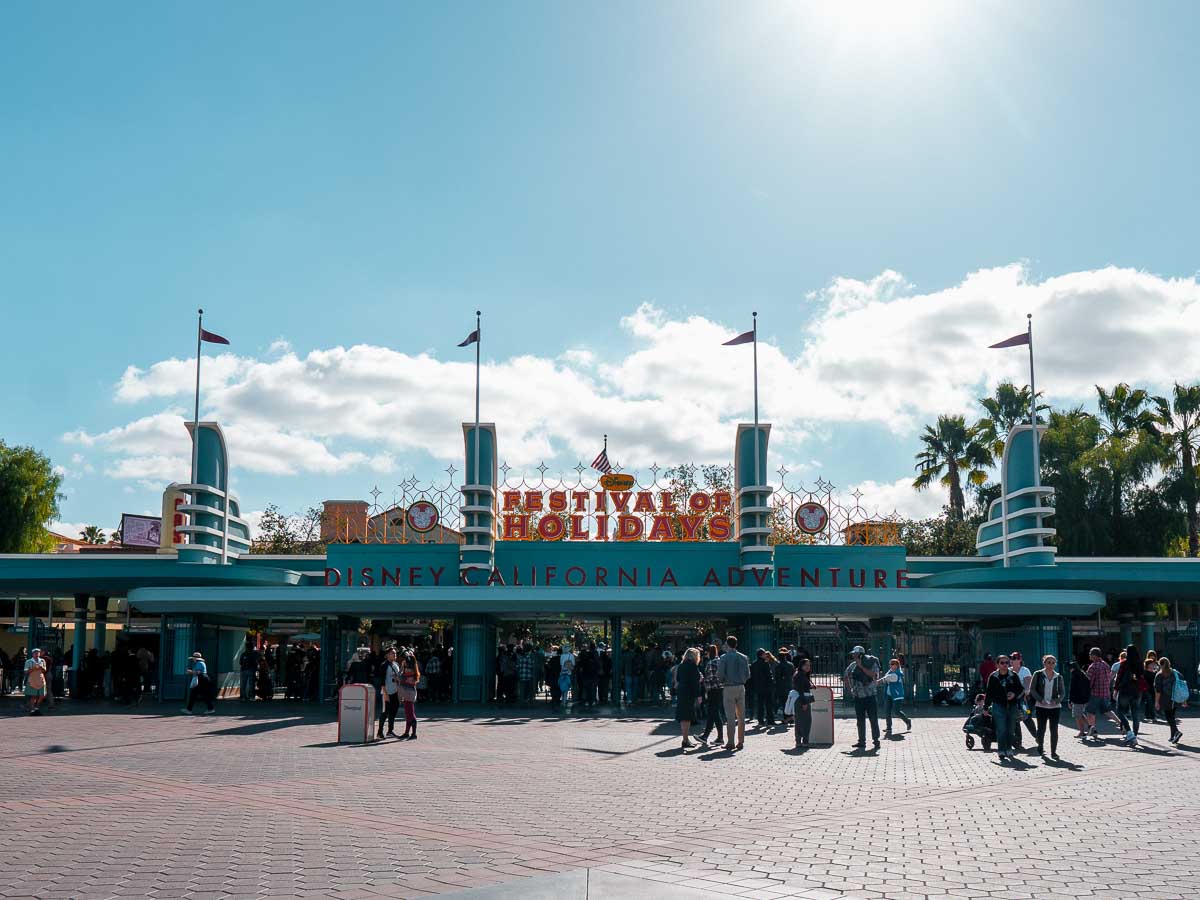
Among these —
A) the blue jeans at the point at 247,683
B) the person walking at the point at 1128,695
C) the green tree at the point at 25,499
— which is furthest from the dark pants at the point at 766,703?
the green tree at the point at 25,499

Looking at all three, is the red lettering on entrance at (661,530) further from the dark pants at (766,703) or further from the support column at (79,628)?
the support column at (79,628)

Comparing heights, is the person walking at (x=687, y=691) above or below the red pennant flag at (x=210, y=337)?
below

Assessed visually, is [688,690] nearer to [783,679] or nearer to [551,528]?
[783,679]

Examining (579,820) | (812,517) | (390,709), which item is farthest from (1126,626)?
(579,820)

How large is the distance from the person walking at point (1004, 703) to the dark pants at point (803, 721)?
3.10m

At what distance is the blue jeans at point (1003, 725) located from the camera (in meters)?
17.8

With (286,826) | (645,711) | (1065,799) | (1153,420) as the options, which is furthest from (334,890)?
(1153,420)

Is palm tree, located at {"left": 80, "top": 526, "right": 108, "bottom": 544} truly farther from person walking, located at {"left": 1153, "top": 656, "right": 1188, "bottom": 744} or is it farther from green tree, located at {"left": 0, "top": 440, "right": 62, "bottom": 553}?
person walking, located at {"left": 1153, "top": 656, "right": 1188, "bottom": 744}

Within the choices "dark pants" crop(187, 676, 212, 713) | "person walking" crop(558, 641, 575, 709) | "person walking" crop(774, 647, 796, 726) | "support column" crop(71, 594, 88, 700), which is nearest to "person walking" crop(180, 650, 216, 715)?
"dark pants" crop(187, 676, 212, 713)

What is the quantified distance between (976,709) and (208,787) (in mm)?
12763

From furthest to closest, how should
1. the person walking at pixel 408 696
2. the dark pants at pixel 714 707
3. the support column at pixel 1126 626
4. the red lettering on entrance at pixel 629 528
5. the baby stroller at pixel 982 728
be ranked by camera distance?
the support column at pixel 1126 626 < the red lettering on entrance at pixel 629 528 < the person walking at pixel 408 696 < the dark pants at pixel 714 707 < the baby stroller at pixel 982 728

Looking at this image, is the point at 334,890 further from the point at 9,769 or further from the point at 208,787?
the point at 9,769

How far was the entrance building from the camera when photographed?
29.8 m

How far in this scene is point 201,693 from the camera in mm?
25922
